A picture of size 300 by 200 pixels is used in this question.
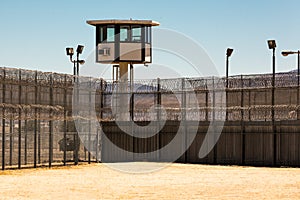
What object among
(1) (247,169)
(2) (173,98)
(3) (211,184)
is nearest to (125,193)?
(3) (211,184)

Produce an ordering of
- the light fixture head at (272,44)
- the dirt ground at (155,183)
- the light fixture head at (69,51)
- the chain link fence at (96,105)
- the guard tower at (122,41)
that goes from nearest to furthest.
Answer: the dirt ground at (155,183) < the chain link fence at (96,105) < the light fixture head at (272,44) < the light fixture head at (69,51) < the guard tower at (122,41)

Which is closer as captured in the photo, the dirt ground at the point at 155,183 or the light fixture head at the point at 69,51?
the dirt ground at the point at 155,183

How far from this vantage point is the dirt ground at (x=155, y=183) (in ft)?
75.6

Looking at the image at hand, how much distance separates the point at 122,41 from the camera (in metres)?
51.3

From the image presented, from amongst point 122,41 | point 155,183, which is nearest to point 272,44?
point 122,41

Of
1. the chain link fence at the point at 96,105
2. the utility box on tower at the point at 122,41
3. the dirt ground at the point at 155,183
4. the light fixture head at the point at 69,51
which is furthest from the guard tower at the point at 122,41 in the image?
the dirt ground at the point at 155,183

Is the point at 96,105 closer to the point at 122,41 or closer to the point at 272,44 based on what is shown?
the point at 122,41

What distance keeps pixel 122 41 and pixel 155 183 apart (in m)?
24.7

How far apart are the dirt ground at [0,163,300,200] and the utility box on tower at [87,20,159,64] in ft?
51.1

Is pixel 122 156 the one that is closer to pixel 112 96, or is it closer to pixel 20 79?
pixel 112 96

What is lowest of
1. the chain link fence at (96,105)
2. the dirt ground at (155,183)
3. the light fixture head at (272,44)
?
the dirt ground at (155,183)

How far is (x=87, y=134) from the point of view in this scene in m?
42.7

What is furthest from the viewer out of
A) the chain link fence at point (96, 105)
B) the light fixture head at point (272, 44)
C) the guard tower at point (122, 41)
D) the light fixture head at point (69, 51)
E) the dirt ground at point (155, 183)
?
the guard tower at point (122, 41)

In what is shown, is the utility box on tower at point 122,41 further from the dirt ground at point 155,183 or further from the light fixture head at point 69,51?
the dirt ground at point 155,183
